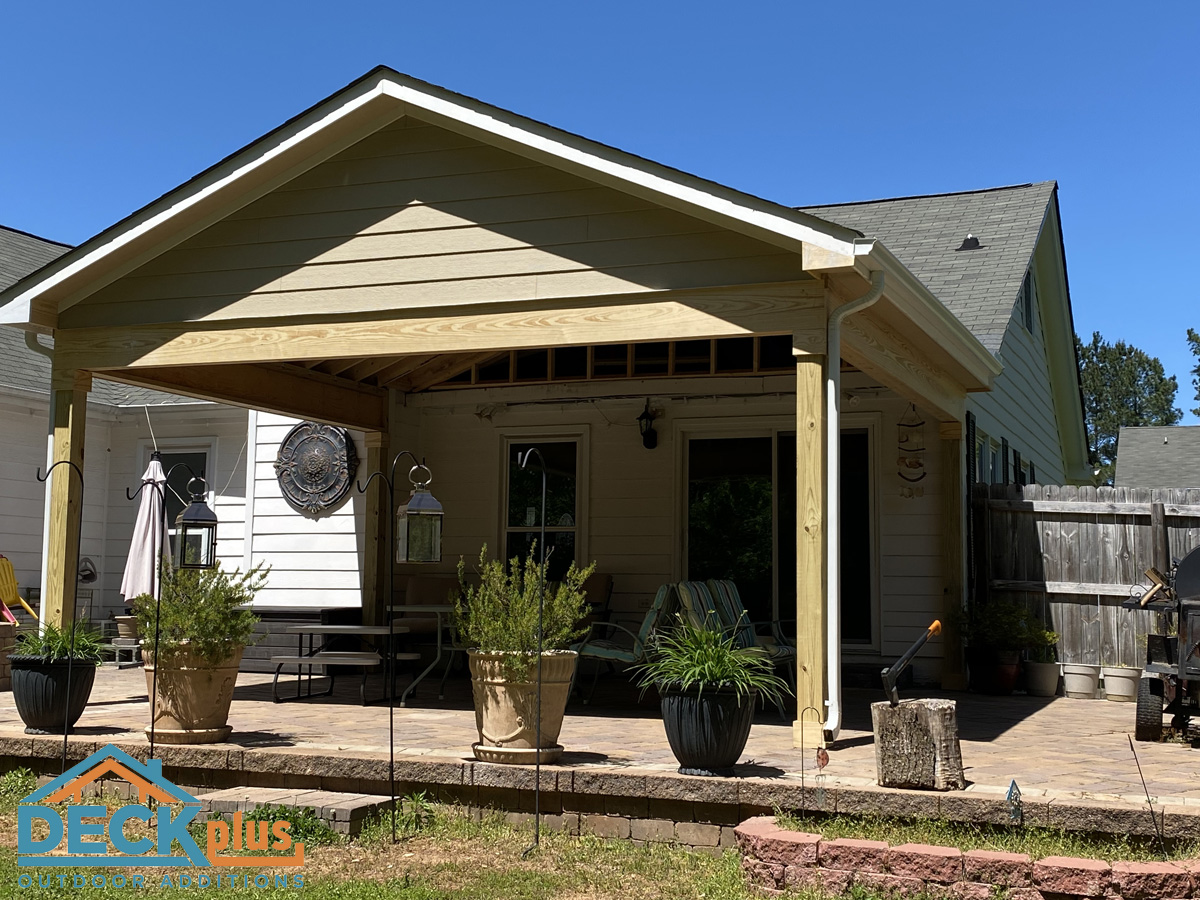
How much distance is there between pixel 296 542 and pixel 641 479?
3.52 meters

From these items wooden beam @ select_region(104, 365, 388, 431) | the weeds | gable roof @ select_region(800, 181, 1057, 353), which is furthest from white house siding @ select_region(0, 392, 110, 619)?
the weeds

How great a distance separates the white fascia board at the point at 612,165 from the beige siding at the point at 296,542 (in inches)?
192

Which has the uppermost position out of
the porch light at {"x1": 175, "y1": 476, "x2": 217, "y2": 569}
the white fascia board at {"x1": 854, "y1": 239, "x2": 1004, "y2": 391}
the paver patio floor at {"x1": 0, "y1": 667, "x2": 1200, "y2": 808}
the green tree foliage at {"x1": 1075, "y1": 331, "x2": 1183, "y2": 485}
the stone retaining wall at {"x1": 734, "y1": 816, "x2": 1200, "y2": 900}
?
the green tree foliage at {"x1": 1075, "y1": 331, "x2": 1183, "y2": 485}

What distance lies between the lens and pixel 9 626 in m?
9.08

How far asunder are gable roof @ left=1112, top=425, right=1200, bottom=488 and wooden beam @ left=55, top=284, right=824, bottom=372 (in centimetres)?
1401

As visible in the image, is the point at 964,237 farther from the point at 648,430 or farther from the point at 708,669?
the point at 708,669

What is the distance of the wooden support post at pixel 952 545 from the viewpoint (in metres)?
9.78

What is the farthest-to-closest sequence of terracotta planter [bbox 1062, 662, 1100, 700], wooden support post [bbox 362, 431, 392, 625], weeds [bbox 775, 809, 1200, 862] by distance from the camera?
wooden support post [bbox 362, 431, 392, 625], terracotta planter [bbox 1062, 662, 1100, 700], weeds [bbox 775, 809, 1200, 862]

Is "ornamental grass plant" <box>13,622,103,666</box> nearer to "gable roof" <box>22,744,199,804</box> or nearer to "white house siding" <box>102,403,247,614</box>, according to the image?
"gable roof" <box>22,744,199,804</box>

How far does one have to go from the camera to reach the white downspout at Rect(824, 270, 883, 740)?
6406 mm

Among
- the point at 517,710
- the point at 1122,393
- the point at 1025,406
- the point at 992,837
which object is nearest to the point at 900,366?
the point at 517,710

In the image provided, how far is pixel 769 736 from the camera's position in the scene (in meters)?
6.85

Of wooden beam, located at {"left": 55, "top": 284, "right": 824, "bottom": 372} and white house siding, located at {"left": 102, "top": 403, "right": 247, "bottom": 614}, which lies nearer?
wooden beam, located at {"left": 55, "top": 284, "right": 824, "bottom": 372}

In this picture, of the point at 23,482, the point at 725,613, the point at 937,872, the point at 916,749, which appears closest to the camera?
the point at 937,872
